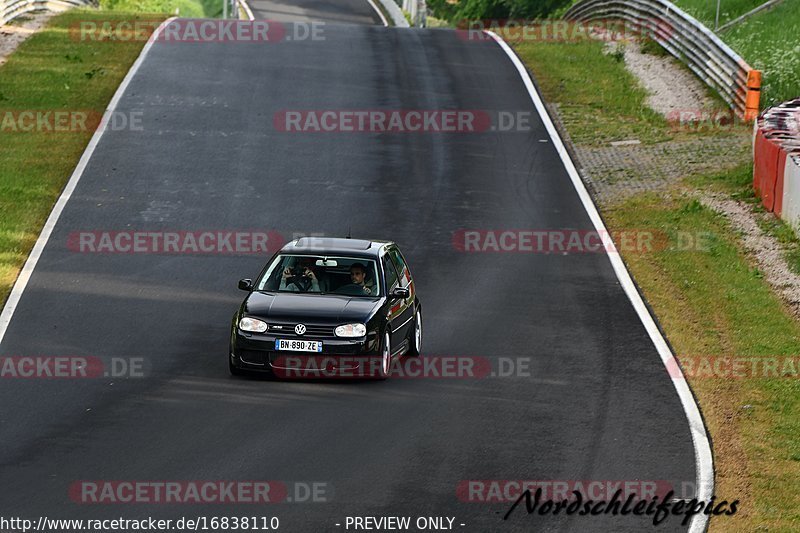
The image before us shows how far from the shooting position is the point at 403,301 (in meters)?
16.0

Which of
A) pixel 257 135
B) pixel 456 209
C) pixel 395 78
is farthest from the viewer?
pixel 395 78

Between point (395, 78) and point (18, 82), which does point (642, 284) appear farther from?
point (18, 82)

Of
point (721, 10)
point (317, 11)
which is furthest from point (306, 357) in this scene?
point (317, 11)

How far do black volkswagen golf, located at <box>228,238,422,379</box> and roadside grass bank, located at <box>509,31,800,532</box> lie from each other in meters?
3.43

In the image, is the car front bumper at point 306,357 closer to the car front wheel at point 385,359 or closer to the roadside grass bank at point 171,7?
the car front wheel at point 385,359

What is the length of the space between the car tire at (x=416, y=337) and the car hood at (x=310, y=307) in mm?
956

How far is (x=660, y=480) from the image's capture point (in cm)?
1243

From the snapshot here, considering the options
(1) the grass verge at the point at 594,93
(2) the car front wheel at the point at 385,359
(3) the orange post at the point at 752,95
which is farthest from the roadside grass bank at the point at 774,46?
(2) the car front wheel at the point at 385,359

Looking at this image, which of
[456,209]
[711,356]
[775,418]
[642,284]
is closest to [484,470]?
[775,418]

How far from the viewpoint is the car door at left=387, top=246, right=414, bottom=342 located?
1573 cm

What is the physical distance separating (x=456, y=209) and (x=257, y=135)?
6040mm

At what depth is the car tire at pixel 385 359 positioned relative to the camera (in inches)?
594

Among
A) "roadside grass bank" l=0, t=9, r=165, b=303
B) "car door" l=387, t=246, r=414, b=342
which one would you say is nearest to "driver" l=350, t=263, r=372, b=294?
"car door" l=387, t=246, r=414, b=342

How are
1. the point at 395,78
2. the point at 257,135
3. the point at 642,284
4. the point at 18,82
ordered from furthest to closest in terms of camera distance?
the point at 395,78 < the point at 18,82 < the point at 257,135 < the point at 642,284
